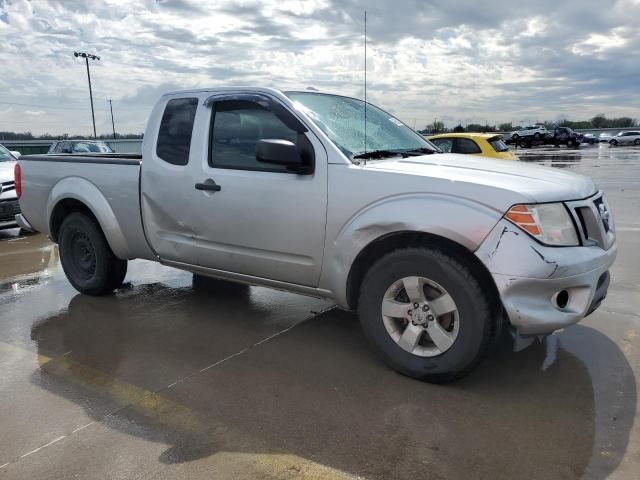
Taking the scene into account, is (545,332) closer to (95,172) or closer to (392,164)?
(392,164)

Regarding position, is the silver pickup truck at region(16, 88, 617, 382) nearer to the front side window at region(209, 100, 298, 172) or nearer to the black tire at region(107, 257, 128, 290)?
the front side window at region(209, 100, 298, 172)

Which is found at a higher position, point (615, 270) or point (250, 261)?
point (250, 261)

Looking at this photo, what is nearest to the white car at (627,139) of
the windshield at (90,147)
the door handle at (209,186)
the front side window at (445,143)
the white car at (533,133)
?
the white car at (533,133)

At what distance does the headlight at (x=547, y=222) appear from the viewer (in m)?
2.97

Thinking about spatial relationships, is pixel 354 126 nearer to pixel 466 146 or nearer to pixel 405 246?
pixel 405 246

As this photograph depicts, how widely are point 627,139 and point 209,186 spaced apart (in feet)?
178

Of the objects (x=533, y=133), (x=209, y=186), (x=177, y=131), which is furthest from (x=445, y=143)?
(x=533, y=133)

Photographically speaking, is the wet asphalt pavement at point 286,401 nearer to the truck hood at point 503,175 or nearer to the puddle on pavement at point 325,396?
the puddle on pavement at point 325,396

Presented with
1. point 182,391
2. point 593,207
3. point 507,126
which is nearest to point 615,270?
point 593,207

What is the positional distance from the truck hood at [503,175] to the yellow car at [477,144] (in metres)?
8.33

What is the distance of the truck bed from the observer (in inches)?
188

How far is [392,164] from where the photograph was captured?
358 centimetres

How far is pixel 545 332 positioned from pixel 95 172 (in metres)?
4.04

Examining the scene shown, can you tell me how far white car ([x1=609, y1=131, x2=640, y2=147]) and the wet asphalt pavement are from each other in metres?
51.4
